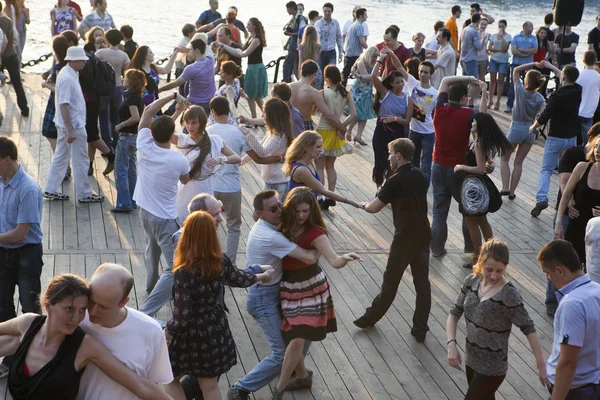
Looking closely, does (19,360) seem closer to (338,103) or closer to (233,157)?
(233,157)

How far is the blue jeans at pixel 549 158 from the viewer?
919 cm

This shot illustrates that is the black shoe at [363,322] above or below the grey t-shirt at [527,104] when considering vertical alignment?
below

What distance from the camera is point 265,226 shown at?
509cm

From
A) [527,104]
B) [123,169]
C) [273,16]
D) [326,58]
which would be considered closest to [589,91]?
[527,104]

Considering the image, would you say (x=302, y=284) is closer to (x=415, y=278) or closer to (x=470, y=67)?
(x=415, y=278)

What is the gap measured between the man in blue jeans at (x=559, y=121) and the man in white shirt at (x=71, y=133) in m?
4.90

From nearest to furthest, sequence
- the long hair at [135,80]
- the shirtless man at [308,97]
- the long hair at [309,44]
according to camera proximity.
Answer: the long hair at [135,80] → the shirtless man at [308,97] → the long hair at [309,44]

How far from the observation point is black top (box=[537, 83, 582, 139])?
8.92 meters

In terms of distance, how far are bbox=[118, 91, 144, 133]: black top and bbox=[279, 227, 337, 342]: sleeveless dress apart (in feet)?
12.4

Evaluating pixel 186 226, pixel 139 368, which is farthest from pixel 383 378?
pixel 139 368

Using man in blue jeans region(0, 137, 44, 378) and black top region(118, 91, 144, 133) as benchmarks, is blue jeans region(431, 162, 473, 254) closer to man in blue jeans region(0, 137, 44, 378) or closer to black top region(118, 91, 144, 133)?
black top region(118, 91, 144, 133)

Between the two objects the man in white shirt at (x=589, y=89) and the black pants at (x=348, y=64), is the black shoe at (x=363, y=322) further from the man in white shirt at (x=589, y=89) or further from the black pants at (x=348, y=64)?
the black pants at (x=348, y=64)

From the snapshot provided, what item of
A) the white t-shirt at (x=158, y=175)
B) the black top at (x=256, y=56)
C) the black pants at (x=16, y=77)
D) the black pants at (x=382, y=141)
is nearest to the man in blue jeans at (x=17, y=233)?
the white t-shirt at (x=158, y=175)

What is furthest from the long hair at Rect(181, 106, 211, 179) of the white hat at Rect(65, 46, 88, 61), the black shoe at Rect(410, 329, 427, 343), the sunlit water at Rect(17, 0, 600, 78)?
Answer: the sunlit water at Rect(17, 0, 600, 78)
